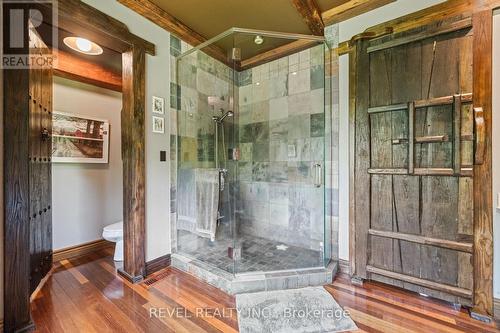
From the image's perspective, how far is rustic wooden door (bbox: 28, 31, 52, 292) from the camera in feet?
5.49

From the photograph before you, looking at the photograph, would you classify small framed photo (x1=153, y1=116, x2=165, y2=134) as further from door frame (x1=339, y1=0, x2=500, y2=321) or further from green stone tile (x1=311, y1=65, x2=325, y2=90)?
door frame (x1=339, y1=0, x2=500, y2=321)

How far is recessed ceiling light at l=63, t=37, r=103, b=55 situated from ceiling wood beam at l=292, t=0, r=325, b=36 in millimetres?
1911

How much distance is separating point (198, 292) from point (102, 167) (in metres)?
2.01

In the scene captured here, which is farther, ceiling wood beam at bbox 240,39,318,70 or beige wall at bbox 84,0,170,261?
ceiling wood beam at bbox 240,39,318,70

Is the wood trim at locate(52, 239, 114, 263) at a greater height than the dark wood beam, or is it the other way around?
the dark wood beam

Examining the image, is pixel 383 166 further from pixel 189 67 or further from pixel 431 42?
pixel 189 67

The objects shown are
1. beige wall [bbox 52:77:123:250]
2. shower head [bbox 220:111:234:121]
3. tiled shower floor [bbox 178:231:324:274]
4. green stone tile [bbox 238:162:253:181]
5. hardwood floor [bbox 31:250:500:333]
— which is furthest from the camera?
green stone tile [bbox 238:162:253:181]

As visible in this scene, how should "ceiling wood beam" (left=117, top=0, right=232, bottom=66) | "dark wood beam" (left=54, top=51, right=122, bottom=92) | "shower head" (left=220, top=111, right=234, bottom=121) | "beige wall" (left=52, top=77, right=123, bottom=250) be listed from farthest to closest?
"shower head" (left=220, top=111, right=234, bottom=121), "beige wall" (left=52, top=77, right=123, bottom=250), "dark wood beam" (left=54, top=51, right=122, bottom=92), "ceiling wood beam" (left=117, top=0, right=232, bottom=66)

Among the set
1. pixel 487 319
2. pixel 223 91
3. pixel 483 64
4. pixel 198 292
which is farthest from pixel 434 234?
pixel 223 91

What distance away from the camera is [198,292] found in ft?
6.08

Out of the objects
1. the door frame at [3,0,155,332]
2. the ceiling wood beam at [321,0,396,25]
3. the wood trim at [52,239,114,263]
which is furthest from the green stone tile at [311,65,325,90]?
the wood trim at [52,239,114,263]

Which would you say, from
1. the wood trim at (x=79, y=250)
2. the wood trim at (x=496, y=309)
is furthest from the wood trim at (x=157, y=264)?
the wood trim at (x=496, y=309)

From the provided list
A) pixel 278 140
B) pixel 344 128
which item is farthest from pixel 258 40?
pixel 344 128

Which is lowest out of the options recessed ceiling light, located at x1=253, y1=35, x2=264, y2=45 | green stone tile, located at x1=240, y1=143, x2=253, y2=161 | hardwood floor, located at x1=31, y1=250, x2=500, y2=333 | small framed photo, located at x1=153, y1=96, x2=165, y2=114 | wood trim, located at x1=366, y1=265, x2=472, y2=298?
hardwood floor, located at x1=31, y1=250, x2=500, y2=333
